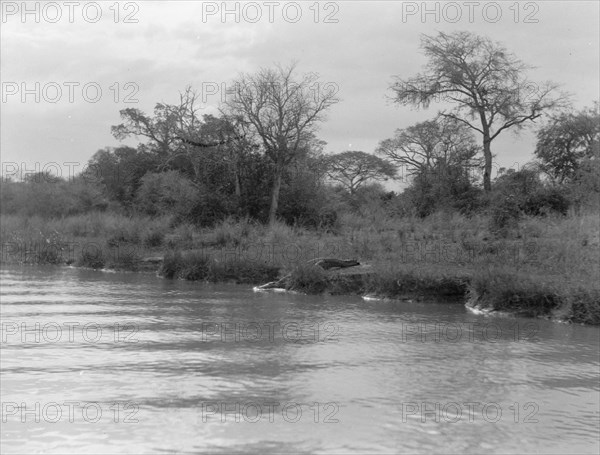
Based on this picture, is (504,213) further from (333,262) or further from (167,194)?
(167,194)

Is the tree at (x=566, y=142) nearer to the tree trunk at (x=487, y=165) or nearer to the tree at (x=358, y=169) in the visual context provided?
the tree trunk at (x=487, y=165)

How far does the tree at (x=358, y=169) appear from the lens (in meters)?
58.7

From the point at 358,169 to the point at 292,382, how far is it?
50464 mm

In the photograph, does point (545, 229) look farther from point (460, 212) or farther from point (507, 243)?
point (460, 212)

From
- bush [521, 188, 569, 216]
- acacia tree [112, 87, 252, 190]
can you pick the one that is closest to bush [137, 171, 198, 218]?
acacia tree [112, 87, 252, 190]

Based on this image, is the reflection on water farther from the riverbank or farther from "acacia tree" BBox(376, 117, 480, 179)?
"acacia tree" BBox(376, 117, 480, 179)

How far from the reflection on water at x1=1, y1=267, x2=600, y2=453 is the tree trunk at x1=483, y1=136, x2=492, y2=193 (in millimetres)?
19944

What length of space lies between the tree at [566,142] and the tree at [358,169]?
2260 cm

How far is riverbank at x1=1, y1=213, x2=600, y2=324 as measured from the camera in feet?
53.4

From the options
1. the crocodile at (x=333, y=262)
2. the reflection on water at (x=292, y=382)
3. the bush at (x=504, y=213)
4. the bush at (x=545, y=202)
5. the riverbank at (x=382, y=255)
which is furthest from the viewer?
the bush at (x=545, y=202)

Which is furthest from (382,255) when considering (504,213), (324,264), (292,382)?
(292,382)

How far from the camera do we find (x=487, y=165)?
119 feet

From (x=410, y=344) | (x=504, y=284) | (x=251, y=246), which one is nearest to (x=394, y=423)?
(x=410, y=344)

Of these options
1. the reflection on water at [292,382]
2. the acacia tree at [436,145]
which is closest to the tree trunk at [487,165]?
the acacia tree at [436,145]
